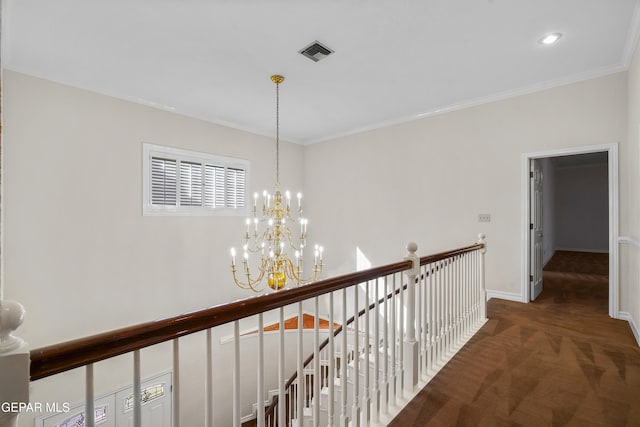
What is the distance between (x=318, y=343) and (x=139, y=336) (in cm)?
87

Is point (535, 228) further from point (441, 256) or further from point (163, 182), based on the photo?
point (163, 182)

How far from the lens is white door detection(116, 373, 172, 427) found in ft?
12.7

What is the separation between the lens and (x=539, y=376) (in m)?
2.28

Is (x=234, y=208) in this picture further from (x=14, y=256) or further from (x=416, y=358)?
(x=416, y=358)

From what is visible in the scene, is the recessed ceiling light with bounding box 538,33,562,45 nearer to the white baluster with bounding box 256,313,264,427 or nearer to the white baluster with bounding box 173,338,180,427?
the white baluster with bounding box 256,313,264,427

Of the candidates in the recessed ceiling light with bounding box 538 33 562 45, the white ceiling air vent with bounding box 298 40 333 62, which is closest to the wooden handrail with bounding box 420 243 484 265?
the recessed ceiling light with bounding box 538 33 562 45

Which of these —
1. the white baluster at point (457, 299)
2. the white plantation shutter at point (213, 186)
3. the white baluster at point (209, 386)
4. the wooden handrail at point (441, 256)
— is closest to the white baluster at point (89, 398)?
the white baluster at point (209, 386)

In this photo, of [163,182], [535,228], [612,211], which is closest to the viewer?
[612,211]

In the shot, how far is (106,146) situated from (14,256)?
158cm

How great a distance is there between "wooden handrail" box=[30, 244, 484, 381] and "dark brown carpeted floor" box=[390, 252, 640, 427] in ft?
4.37

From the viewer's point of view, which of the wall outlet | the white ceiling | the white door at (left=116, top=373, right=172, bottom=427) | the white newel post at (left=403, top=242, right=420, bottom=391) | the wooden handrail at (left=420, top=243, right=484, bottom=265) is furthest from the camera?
the wall outlet

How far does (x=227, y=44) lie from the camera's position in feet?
9.75

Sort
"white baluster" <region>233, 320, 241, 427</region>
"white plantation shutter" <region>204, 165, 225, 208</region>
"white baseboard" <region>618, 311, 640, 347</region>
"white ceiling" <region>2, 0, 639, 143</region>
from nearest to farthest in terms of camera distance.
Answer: "white baluster" <region>233, 320, 241, 427</region> → "white ceiling" <region>2, 0, 639, 143</region> → "white baseboard" <region>618, 311, 640, 347</region> → "white plantation shutter" <region>204, 165, 225, 208</region>

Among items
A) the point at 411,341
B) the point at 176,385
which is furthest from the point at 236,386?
the point at 411,341
